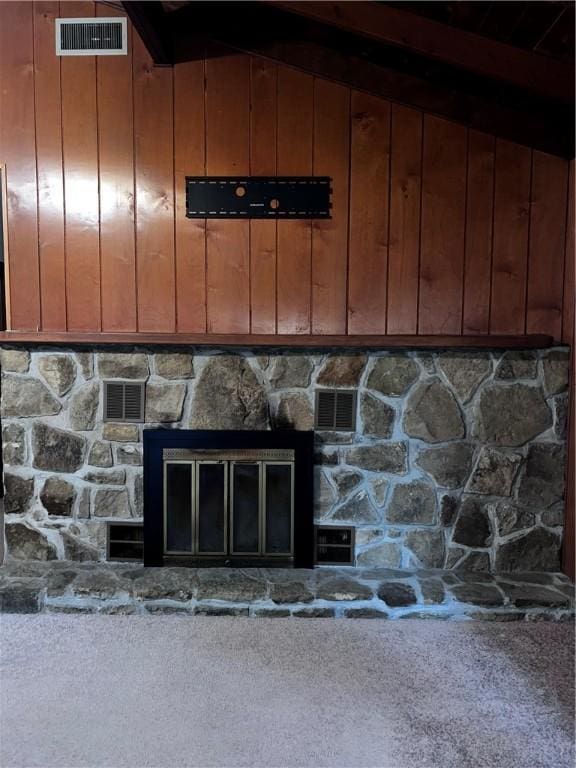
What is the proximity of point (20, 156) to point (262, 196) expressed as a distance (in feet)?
3.99

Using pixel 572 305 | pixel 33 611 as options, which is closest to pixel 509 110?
pixel 572 305

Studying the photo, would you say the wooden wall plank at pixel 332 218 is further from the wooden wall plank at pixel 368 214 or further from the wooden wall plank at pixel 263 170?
the wooden wall plank at pixel 263 170

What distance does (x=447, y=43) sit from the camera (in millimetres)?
1895

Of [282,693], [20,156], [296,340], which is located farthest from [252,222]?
[282,693]

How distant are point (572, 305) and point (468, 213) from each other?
662mm

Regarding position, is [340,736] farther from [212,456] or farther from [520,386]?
[520,386]

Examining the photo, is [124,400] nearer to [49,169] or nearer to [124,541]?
[124,541]

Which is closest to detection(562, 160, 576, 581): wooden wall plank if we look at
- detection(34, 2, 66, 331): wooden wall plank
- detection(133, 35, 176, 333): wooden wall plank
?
detection(133, 35, 176, 333): wooden wall plank

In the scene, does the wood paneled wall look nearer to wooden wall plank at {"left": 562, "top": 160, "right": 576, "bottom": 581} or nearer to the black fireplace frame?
wooden wall plank at {"left": 562, "top": 160, "right": 576, "bottom": 581}

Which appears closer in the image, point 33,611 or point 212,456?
point 33,611

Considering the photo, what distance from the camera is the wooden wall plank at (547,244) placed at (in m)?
2.31

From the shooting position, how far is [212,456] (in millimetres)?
2430

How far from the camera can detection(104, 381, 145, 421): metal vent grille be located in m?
2.43

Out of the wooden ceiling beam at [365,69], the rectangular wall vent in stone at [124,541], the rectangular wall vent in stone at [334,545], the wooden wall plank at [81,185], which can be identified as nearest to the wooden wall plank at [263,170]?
the wooden ceiling beam at [365,69]
